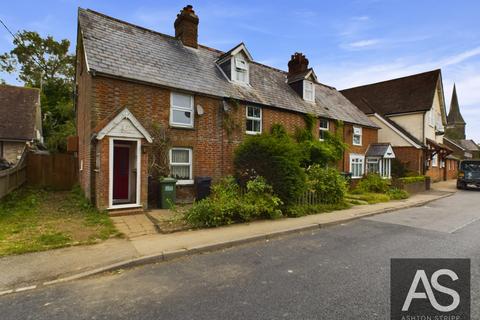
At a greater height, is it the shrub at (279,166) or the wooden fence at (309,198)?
the shrub at (279,166)

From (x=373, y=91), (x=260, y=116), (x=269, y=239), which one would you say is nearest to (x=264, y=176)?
(x=269, y=239)

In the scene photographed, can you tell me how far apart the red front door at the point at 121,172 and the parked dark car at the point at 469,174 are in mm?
24832

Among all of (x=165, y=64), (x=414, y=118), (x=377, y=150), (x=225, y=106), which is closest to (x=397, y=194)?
(x=377, y=150)

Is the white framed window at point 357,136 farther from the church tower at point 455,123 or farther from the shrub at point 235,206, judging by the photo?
the church tower at point 455,123

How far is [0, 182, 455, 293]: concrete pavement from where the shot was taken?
14.8 feet

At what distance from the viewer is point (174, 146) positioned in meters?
11.3

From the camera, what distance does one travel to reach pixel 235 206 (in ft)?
26.6

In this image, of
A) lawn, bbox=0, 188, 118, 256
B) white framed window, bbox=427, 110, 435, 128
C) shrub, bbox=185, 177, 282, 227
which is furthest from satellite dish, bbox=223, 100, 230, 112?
white framed window, bbox=427, 110, 435, 128

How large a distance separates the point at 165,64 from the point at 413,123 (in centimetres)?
2317

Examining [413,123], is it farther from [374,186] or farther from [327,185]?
[327,185]

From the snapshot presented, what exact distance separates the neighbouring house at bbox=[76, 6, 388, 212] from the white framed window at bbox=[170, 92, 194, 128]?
4 centimetres

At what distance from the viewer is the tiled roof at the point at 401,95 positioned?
81.7ft

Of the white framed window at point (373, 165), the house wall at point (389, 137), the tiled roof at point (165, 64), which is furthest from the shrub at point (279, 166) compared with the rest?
the house wall at point (389, 137)

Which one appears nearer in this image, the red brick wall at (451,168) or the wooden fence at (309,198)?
the wooden fence at (309,198)
